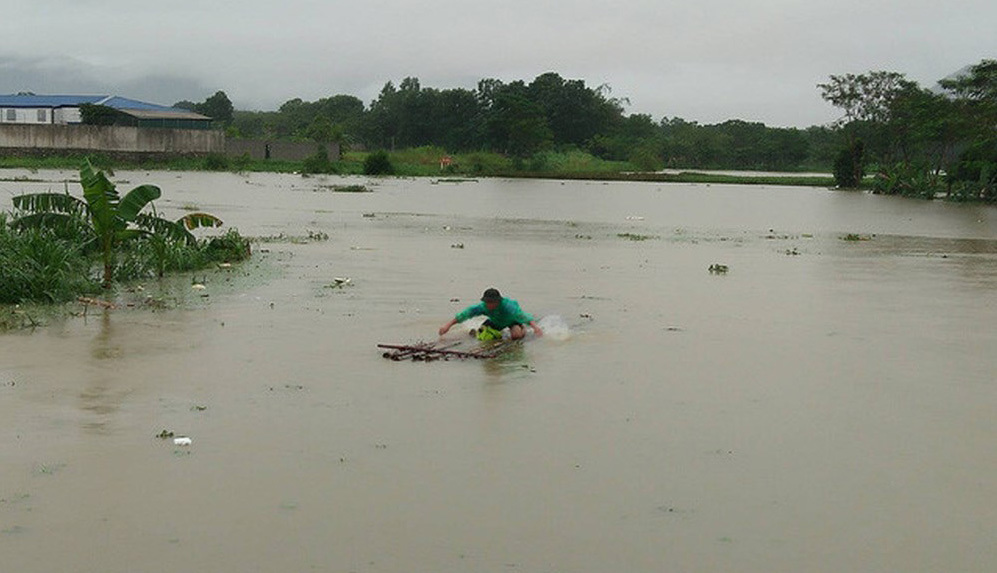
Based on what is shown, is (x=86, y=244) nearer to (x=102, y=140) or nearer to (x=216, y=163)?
(x=216, y=163)

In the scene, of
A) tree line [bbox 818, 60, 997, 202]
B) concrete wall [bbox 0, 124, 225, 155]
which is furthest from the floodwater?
concrete wall [bbox 0, 124, 225, 155]

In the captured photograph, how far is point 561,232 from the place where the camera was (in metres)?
25.6

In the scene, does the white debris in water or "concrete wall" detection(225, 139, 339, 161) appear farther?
"concrete wall" detection(225, 139, 339, 161)

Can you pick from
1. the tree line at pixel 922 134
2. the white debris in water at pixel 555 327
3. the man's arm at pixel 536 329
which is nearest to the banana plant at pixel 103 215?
the white debris in water at pixel 555 327

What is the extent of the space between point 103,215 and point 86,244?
0.60 meters

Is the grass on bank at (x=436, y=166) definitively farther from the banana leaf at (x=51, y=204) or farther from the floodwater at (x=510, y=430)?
the floodwater at (x=510, y=430)

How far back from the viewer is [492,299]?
33.4 ft

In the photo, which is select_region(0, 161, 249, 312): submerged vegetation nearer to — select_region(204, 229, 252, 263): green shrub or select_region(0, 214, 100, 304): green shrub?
select_region(0, 214, 100, 304): green shrub

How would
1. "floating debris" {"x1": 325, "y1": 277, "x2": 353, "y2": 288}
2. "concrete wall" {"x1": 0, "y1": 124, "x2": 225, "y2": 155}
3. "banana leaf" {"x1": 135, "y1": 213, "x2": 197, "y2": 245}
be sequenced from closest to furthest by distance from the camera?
"banana leaf" {"x1": 135, "y1": 213, "x2": 197, "y2": 245} → "floating debris" {"x1": 325, "y1": 277, "x2": 353, "y2": 288} → "concrete wall" {"x1": 0, "y1": 124, "x2": 225, "y2": 155}

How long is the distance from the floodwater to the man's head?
1.67ft

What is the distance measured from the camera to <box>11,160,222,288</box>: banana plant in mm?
12953

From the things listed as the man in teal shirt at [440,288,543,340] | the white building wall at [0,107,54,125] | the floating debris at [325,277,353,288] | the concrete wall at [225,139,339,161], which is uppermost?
the white building wall at [0,107,54,125]

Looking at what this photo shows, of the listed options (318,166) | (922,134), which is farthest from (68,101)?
(922,134)

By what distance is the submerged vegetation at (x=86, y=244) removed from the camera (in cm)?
1196
